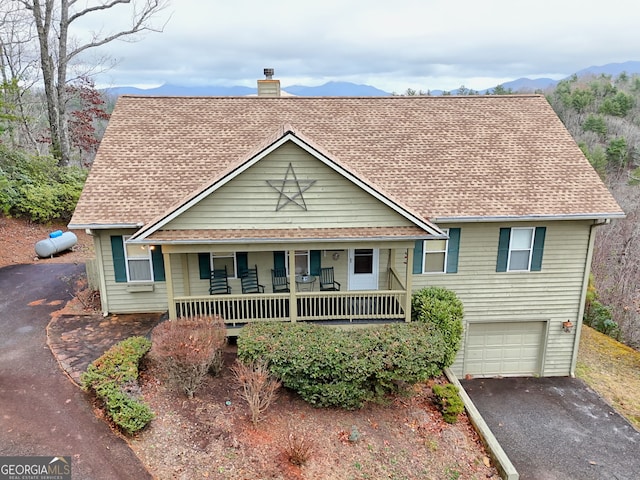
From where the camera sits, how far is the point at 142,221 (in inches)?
446

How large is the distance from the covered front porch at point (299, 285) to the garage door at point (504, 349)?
319 cm

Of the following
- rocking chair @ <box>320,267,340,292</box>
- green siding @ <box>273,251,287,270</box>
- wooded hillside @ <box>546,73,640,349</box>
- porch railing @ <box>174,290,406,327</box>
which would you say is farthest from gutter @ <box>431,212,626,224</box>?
wooded hillside @ <box>546,73,640,349</box>

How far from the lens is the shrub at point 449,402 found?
9867mm

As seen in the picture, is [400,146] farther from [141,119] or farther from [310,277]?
[141,119]

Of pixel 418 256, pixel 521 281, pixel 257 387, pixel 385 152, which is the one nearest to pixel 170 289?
pixel 257 387

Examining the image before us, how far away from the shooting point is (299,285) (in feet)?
41.8

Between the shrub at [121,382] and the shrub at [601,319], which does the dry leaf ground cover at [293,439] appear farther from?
the shrub at [601,319]

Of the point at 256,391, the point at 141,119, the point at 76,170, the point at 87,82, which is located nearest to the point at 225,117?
the point at 141,119

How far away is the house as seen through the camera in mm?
10672

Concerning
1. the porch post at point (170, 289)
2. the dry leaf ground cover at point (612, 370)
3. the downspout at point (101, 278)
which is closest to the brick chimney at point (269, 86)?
the downspout at point (101, 278)

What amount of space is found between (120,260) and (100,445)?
556 centimetres

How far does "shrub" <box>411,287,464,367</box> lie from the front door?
145 cm

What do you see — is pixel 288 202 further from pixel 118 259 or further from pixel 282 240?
A: pixel 118 259

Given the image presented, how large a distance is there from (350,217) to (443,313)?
3455mm
